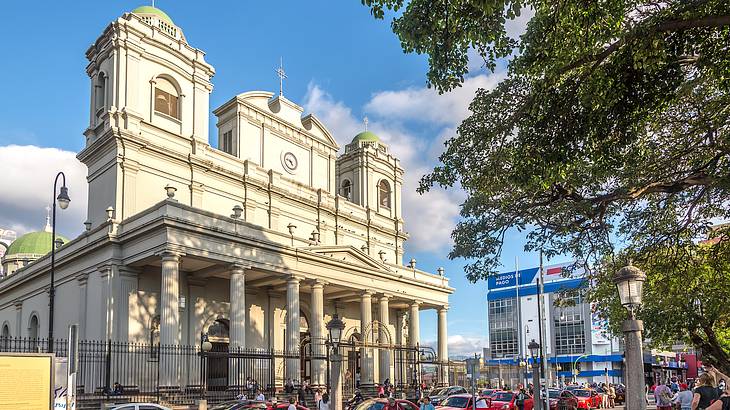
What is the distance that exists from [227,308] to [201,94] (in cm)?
1247

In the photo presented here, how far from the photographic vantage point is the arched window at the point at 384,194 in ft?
176

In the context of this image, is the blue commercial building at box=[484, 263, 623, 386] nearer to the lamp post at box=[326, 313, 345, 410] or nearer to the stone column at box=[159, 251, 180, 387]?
the stone column at box=[159, 251, 180, 387]

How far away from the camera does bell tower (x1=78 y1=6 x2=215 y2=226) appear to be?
34125 mm

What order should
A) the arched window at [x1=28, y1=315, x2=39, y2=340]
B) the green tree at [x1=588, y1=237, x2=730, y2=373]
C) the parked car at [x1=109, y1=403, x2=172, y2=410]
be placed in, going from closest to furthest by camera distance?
the green tree at [x1=588, y1=237, x2=730, y2=373]
the parked car at [x1=109, y1=403, x2=172, y2=410]
the arched window at [x1=28, y1=315, x2=39, y2=340]

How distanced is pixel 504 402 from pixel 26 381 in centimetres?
2117

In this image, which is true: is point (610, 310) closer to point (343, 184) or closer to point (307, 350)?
point (307, 350)

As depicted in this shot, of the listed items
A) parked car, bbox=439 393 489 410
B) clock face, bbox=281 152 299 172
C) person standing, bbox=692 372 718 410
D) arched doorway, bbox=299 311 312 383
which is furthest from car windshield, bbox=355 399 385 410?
clock face, bbox=281 152 299 172

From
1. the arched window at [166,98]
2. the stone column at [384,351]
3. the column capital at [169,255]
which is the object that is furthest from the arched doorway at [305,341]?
the arched window at [166,98]

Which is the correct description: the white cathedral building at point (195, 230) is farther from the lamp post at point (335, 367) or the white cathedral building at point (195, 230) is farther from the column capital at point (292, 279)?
the lamp post at point (335, 367)

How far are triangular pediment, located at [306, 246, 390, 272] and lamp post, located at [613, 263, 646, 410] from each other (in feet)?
88.4

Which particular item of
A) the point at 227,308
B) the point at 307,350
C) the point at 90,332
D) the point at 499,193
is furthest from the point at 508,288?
the point at 499,193

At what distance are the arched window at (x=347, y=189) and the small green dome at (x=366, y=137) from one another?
12.7 ft

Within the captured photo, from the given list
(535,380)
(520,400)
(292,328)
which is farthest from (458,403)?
(292,328)

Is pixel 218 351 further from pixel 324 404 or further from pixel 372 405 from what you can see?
pixel 372 405
